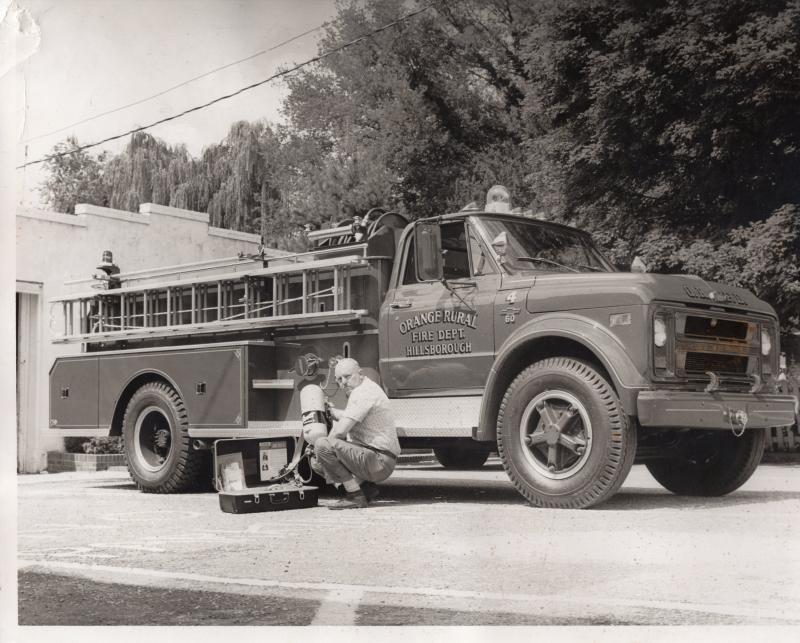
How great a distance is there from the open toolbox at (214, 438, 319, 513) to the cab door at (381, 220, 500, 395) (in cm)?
113

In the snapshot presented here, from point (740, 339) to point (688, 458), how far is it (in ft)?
4.05

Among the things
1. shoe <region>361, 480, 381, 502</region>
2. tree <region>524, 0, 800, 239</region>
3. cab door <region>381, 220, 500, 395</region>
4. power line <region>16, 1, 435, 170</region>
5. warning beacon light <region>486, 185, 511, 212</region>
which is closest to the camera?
power line <region>16, 1, 435, 170</region>

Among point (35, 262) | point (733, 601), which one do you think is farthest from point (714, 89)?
point (35, 262)

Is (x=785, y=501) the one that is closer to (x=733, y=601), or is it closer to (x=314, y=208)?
(x=733, y=601)

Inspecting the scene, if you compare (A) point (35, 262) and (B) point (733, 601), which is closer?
(B) point (733, 601)

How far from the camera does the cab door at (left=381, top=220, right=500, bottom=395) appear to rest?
8.02 m

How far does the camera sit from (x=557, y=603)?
15.5 ft

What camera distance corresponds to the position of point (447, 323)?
26.9ft

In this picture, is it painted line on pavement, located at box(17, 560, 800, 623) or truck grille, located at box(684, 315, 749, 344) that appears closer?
painted line on pavement, located at box(17, 560, 800, 623)

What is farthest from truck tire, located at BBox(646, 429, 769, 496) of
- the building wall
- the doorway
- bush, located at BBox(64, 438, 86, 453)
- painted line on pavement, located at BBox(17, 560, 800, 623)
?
bush, located at BBox(64, 438, 86, 453)

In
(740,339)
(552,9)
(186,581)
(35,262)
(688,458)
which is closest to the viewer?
(186,581)

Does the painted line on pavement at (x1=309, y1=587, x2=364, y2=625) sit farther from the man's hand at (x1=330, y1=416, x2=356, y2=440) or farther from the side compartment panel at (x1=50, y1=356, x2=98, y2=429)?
the side compartment panel at (x1=50, y1=356, x2=98, y2=429)

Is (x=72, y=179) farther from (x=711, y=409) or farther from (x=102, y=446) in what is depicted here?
(x=711, y=409)

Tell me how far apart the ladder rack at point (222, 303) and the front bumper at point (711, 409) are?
267 cm
